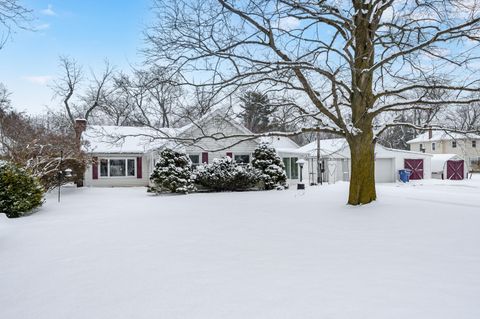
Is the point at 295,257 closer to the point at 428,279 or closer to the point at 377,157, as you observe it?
the point at 428,279

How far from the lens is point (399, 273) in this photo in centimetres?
414

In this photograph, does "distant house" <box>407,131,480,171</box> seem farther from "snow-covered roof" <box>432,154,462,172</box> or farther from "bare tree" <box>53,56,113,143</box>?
"bare tree" <box>53,56,113,143</box>

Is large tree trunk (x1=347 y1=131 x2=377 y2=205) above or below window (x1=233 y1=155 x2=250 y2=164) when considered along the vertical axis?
below

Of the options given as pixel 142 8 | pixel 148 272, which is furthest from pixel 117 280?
pixel 142 8

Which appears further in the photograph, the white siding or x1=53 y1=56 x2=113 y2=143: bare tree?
x1=53 y1=56 x2=113 y2=143: bare tree

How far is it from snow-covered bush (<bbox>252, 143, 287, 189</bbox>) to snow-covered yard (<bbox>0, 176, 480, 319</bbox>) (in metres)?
9.58

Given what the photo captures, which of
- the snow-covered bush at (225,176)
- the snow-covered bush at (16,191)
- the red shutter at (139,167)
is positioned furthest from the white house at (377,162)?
the snow-covered bush at (16,191)

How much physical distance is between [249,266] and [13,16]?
618 centimetres

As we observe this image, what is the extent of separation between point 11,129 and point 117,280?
54.4ft

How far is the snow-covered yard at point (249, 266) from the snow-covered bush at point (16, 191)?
126 centimetres

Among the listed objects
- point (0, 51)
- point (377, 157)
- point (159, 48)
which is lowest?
point (377, 157)

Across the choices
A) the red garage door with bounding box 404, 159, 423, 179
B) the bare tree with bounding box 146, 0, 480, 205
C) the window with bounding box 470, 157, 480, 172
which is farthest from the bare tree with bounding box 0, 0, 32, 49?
the window with bounding box 470, 157, 480, 172

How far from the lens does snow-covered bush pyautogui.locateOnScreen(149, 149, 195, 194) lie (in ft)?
52.6

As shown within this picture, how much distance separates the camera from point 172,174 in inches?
633
